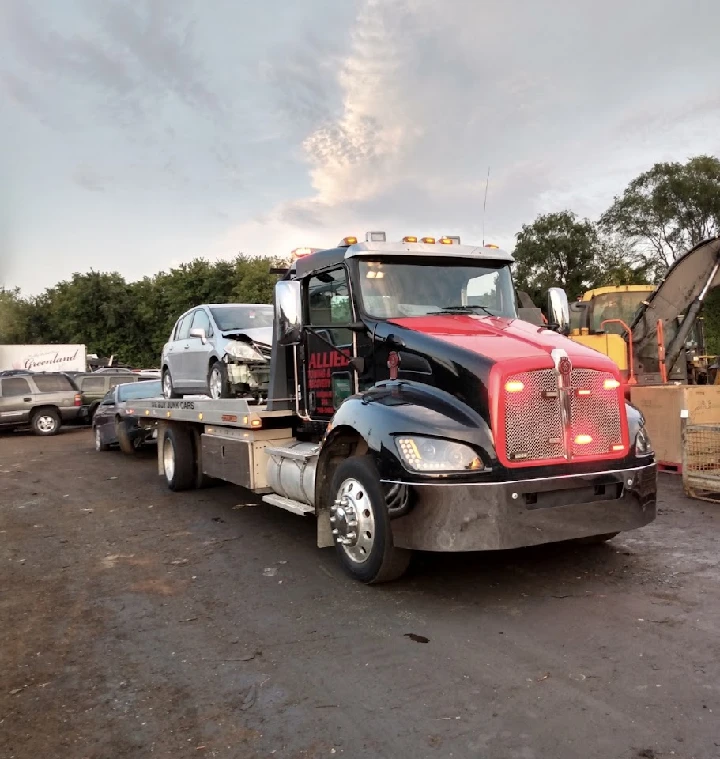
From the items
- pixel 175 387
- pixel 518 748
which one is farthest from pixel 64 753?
pixel 175 387

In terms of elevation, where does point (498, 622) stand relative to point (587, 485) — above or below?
below

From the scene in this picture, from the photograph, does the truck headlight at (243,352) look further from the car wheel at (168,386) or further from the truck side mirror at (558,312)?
the truck side mirror at (558,312)

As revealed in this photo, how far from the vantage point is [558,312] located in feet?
21.2

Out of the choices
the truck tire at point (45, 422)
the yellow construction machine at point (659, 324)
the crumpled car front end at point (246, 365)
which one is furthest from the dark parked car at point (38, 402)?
the yellow construction machine at point (659, 324)

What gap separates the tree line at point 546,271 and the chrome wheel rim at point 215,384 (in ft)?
47.0

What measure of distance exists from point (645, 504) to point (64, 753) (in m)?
3.95

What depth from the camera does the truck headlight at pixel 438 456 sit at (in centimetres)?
449

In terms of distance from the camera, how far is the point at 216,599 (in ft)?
16.5

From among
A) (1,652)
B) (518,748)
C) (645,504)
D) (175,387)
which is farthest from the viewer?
(175,387)

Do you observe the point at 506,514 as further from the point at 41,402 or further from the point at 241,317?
the point at 41,402

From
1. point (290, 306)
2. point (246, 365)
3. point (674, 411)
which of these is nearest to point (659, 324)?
point (674, 411)

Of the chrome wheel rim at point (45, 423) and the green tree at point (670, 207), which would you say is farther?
the green tree at point (670, 207)

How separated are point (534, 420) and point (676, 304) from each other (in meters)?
9.08

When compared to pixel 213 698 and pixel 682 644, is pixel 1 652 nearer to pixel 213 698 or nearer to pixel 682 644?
pixel 213 698
